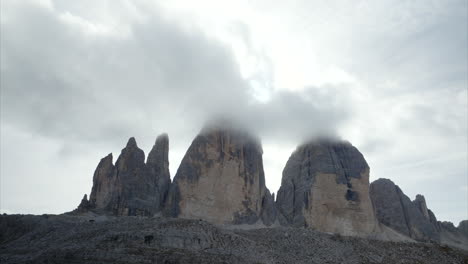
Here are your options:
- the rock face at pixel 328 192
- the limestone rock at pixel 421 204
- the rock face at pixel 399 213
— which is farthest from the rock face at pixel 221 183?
the limestone rock at pixel 421 204

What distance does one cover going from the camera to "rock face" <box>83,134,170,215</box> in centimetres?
6531

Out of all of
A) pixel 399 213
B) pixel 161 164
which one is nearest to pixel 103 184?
pixel 161 164

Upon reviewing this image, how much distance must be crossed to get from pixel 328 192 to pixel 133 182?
3337 centimetres

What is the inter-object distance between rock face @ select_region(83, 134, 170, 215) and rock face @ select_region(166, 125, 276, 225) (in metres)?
3.04

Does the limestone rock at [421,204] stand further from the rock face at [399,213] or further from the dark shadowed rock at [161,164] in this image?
the dark shadowed rock at [161,164]

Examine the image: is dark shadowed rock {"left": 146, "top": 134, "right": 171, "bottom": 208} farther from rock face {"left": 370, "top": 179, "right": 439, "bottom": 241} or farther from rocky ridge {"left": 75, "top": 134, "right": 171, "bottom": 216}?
rock face {"left": 370, "top": 179, "right": 439, "bottom": 241}

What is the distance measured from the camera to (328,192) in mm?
73688

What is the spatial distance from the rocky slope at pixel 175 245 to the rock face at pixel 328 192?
1219 centimetres

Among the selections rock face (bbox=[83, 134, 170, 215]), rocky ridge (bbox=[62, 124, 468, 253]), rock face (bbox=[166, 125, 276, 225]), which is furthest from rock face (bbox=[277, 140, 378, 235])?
rock face (bbox=[83, 134, 170, 215])

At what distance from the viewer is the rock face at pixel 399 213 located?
81.4 meters

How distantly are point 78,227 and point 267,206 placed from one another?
3494 cm

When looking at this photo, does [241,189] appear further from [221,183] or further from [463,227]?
[463,227]


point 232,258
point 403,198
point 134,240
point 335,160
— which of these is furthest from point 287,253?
point 403,198

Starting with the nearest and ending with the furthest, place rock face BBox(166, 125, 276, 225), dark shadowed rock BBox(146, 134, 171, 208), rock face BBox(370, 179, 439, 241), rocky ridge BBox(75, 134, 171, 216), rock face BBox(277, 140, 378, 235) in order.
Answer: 1. rocky ridge BBox(75, 134, 171, 216)
2. rock face BBox(166, 125, 276, 225)
3. dark shadowed rock BBox(146, 134, 171, 208)
4. rock face BBox(277, 140, 378, 235)
5. rock face BBox(370, 179, 439, 241)
